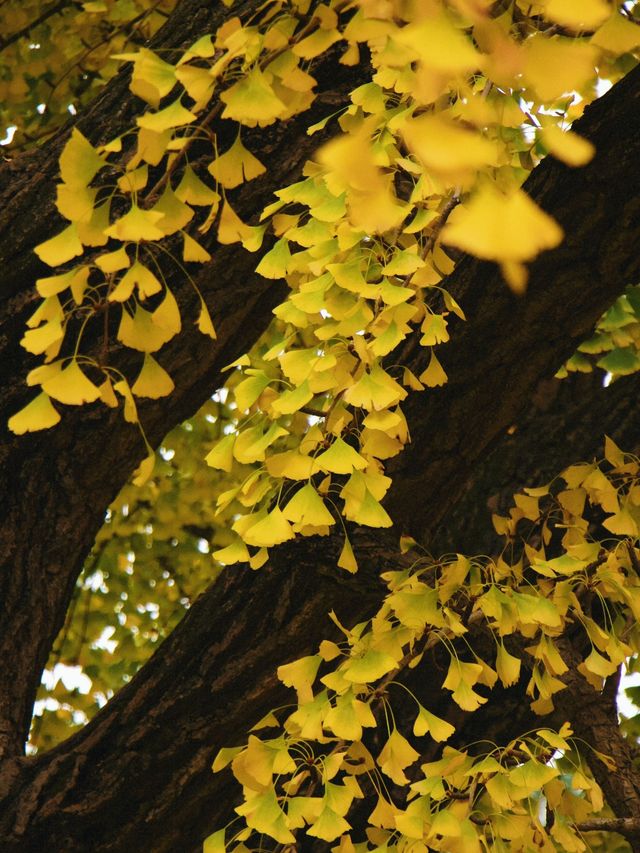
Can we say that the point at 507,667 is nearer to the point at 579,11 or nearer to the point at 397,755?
the point at 397,755

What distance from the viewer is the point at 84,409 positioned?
1.86 m

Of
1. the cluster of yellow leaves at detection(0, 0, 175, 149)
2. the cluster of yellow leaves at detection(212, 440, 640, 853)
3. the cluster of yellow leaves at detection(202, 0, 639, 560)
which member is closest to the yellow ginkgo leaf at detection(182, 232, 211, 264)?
the cluster of yellow leaves at detection(202, 0, 639, 560)

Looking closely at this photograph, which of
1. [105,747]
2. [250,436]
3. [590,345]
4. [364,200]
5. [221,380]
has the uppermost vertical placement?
[364,200]

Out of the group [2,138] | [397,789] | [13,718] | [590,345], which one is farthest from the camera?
[2,138]

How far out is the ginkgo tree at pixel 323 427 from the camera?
1161mm

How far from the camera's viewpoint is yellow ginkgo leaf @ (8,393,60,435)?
1.23 m

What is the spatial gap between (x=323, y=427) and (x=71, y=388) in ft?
1.11

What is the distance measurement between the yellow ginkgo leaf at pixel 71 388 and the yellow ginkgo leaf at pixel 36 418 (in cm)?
6

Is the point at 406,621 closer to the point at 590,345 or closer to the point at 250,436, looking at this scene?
the point at 250,436

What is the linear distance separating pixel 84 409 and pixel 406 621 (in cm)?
76

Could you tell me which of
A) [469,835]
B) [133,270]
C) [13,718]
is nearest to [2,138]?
[13,718]

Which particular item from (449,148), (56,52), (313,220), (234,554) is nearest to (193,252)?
(313,220)

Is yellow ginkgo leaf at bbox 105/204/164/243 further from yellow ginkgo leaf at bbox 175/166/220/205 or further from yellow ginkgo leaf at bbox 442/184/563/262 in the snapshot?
yellow ginkgo leaf at bbox 442/184/563/262

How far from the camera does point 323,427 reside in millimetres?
1355
